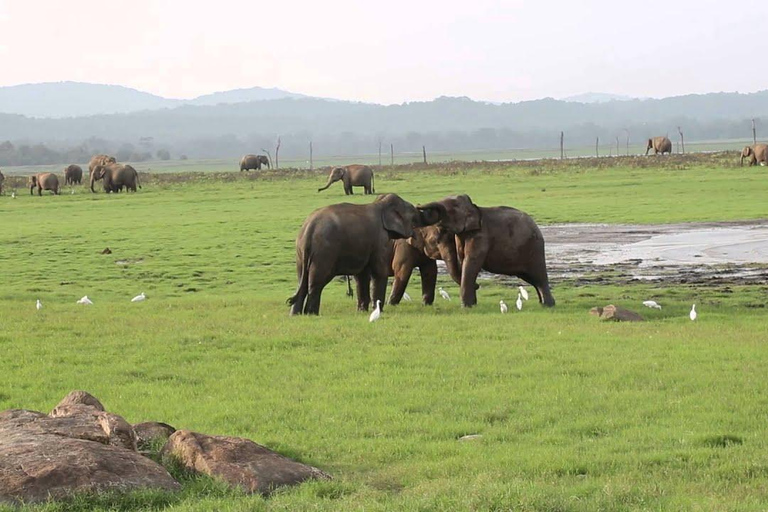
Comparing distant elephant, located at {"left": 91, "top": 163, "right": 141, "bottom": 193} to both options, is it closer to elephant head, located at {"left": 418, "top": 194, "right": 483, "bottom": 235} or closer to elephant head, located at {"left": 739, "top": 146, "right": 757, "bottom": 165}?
elephant head, located at {"left": 739, "top": 146, "right": 757, "bottom": 165}

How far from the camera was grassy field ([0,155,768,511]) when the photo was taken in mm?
8406

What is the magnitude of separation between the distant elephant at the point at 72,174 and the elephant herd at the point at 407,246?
63.0 m

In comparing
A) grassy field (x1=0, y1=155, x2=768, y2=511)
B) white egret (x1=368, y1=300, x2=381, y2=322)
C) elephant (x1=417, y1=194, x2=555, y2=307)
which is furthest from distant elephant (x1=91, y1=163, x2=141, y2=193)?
white egret (x1=368, y1=300, x2=381, y2=322)

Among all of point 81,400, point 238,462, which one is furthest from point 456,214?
point 238,462

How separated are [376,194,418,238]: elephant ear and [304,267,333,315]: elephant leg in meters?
1.36

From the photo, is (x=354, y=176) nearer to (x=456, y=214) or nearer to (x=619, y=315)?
(x=456, y=214)

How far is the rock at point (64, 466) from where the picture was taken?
25.4ft

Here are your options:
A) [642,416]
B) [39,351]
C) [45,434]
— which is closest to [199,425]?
[45,434]

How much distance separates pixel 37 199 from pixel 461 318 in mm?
48469

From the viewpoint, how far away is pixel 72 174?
267ft

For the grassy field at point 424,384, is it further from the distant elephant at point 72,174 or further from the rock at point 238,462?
the distant elephant at point 72,174

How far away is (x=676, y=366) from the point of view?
13.0 meters

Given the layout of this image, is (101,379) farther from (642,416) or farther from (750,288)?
(750,288)

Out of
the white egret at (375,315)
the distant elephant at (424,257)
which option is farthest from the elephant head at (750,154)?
the white egret at (375,315)
